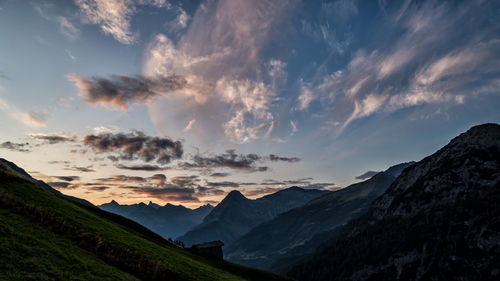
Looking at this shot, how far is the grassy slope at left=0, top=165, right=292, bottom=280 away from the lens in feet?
53.8

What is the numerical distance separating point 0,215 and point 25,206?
4265 mm

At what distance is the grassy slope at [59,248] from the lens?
16.4 meters

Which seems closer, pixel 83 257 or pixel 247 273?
pixel 83 257

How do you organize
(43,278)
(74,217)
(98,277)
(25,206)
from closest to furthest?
1. (43,278)
2. (98,277)
3. (25,206)
4. (74,217)

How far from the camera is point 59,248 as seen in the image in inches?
786

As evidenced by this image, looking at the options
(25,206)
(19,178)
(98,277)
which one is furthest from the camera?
(19,178)

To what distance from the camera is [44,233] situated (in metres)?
21.7

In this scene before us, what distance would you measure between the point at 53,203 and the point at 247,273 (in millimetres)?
35947

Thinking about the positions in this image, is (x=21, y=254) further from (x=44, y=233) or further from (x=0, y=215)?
(x=0, y=215)

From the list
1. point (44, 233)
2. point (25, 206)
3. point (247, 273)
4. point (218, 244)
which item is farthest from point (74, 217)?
point (218, 244)

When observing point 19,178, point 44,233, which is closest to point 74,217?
point 44,233

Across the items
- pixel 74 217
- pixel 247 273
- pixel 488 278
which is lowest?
pixel 488 278

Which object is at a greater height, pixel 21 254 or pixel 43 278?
pixel 21 254

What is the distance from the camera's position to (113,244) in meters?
27.6
